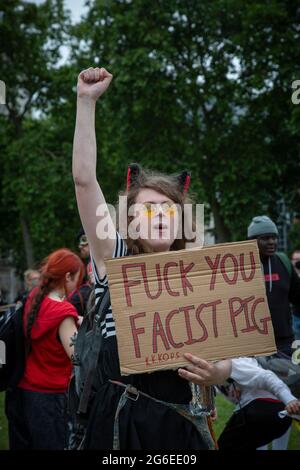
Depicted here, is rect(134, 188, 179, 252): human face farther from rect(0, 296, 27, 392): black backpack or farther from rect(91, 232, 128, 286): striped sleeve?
rect(0, 296, 27, 392): black backpack

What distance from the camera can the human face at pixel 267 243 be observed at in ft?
19.3

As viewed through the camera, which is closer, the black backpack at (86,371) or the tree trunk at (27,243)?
the black backpack at (86,371)

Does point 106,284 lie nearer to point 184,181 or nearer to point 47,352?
point 184,181

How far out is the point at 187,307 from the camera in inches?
94.1

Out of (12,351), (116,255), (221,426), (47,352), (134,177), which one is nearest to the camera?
(116,255)

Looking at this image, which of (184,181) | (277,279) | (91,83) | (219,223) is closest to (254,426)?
(277,279)

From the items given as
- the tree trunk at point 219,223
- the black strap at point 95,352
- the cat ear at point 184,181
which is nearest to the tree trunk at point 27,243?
the tree trunk at point 219,223

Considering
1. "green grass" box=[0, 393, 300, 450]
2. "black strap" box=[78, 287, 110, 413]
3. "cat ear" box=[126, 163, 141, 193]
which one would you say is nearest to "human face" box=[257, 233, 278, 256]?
Result: "green grass" box=[0, 393, 300, 450]

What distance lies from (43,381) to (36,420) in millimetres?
268

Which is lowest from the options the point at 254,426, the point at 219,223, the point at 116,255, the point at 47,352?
the point at 254,426

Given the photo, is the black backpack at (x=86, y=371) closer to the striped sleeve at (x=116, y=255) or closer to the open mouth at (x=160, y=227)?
the striped sleeve at (x=116, y=255)

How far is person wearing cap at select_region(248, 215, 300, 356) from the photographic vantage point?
570 centimetres

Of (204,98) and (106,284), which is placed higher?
(204,98)

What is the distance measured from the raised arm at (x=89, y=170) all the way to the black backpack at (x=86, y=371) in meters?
0.19
